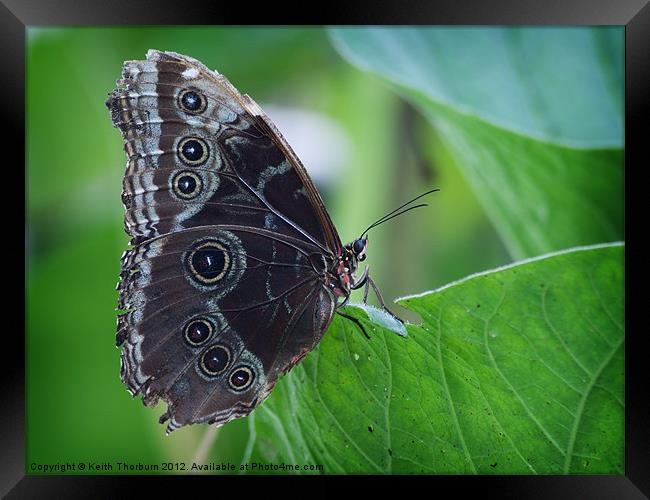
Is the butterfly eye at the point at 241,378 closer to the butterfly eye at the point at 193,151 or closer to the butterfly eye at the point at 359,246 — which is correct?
the butterfly eye at the point at 359,246

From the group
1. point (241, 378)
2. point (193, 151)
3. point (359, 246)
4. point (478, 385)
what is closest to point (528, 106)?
point (359, 246)

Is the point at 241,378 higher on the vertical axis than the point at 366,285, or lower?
lower

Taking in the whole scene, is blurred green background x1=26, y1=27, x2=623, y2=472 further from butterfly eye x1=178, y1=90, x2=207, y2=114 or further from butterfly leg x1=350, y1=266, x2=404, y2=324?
butterfly eye x1=178, y1=90, x2=207, y2=114

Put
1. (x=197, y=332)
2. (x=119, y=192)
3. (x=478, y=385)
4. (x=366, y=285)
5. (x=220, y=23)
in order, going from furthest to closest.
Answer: (x=119, y=192), (x=220, y=23), (x=366, y=285), (x=197, y=332), (x=478, y=385)

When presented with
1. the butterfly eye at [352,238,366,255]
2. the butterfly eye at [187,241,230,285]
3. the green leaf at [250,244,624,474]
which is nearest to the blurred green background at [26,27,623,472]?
the butterfly eye at [352,238,366,255]

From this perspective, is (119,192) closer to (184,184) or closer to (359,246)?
(184,184)

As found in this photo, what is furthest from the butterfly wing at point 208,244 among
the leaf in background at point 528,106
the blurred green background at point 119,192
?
the leaf in background at point 528,106

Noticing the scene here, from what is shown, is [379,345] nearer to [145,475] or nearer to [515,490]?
[515,490]
